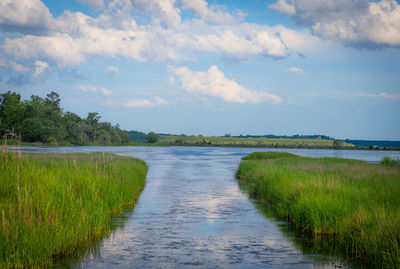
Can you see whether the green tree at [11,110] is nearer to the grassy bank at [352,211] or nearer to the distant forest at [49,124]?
the distant forest at [49,124]

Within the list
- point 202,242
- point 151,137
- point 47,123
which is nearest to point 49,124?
point 47,123

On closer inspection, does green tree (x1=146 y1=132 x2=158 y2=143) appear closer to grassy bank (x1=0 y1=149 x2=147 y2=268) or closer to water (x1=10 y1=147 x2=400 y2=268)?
water (x1=10 y1=147 x2=400 y2=268)

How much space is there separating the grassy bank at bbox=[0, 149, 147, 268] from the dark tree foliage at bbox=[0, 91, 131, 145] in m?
81.9

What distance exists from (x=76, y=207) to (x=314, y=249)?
778cm

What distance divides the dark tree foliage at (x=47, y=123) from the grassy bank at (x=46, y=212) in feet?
269

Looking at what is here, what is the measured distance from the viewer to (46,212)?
10312mm

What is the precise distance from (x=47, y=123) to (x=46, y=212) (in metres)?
102

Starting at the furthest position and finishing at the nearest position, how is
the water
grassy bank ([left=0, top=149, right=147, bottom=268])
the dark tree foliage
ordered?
the dark tree foliage → the water → grassy bank ([left=0, top=149, right=147, bottom=268])

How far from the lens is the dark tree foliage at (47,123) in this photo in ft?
322

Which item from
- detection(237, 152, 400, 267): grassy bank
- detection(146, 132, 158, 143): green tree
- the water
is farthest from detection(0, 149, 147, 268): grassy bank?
detection(146, 132, 158, 143): green tree

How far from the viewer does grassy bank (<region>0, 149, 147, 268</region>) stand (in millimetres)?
8797

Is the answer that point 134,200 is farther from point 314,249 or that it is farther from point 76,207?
point 314,249

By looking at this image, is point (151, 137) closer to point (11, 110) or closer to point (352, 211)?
point (11, 110)

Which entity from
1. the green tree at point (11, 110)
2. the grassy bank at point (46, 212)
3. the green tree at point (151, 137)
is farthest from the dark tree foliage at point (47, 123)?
the grassy bank at point (46, 212)
